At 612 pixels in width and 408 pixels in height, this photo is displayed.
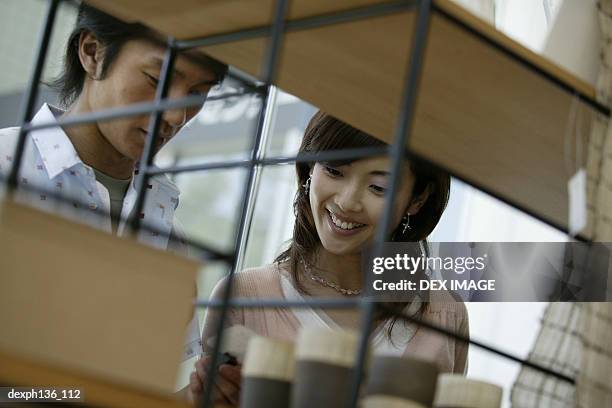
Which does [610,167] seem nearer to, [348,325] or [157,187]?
[348,325]

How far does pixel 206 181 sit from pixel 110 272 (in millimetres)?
4507

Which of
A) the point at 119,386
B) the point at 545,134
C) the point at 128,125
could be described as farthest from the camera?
the point at 128,125

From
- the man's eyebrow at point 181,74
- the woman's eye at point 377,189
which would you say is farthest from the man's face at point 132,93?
the woman's eye at point 377,189

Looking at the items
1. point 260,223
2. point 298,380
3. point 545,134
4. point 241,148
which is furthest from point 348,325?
point 241,148

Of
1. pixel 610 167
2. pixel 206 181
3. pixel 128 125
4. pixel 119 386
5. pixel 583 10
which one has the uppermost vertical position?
pixel 206 181

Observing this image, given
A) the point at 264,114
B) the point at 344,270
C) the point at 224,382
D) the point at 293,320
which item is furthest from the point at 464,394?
the point at 344,270

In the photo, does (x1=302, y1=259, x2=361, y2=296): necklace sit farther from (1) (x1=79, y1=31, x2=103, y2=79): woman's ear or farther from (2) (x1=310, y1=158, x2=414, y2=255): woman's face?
(1) (x1=79, y1=31, x2=103, y2=79): woman's ear

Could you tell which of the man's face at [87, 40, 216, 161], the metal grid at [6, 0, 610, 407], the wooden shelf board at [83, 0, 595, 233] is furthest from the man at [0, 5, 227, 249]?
the metal grid at [6, 0, 610, 407]

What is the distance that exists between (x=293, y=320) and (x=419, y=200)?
17.9 inches

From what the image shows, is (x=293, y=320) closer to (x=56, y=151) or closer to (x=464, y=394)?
(x=56, y=151)

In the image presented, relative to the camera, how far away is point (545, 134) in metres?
1.46

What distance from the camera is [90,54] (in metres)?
2.07

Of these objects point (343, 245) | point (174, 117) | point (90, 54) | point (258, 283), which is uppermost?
point (90, 54)

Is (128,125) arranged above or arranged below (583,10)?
below
